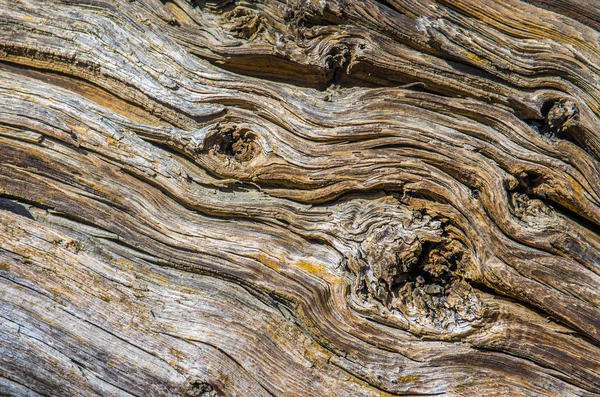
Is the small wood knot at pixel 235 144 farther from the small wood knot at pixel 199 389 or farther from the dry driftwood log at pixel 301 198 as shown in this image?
the small wood knot at pixel 199 389

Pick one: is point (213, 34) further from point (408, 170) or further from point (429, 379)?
point (429, 379)

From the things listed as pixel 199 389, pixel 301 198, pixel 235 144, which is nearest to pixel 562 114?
pixel 301 198

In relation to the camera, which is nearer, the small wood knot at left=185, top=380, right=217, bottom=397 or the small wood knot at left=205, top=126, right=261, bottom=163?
the small wood knot at left=185, top=380, right=217, bottom=397

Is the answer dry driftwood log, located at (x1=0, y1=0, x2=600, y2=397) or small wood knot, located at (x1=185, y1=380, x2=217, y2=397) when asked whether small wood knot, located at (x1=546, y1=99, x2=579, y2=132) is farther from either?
small wood knot, located at (x1=185, y1=380, x2=217, y2=397)

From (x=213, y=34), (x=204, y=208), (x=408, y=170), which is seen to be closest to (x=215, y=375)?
(x=204, y=208)

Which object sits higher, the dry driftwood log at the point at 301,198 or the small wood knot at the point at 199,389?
the dry driftwood log at the point at 301,198

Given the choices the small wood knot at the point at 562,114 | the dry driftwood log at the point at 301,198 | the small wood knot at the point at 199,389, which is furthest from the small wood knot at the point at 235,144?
the small wood knot at the point at 562,114

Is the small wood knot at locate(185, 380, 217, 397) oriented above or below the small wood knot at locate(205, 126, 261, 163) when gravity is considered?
below

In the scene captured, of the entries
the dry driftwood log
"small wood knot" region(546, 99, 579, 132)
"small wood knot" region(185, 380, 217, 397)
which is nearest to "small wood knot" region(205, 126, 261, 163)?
the dry driftwood log

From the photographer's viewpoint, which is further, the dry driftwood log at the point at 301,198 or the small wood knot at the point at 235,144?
the small wood knot at the point at 235,144
